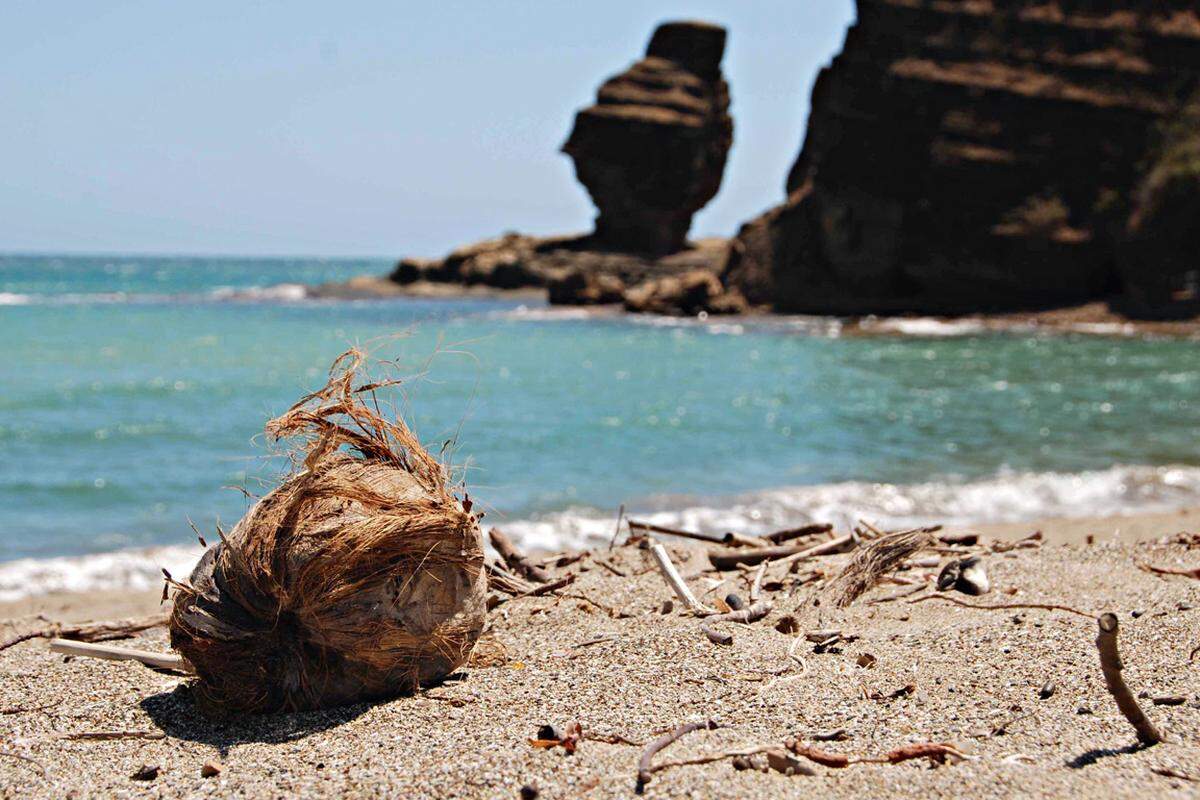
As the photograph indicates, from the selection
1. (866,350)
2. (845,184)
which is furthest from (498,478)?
(845,184)

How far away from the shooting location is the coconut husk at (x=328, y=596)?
405 centimetres

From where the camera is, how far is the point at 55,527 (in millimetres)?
9508

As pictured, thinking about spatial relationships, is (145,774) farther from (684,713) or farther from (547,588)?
(547,588)

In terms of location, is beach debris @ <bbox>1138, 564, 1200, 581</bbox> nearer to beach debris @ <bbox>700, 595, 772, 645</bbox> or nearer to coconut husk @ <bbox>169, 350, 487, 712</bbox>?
beach debris @ <bbox>700, 595, 772, 645</bbox>

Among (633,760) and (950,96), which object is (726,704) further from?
(950,96)

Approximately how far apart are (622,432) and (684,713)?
1065 cm

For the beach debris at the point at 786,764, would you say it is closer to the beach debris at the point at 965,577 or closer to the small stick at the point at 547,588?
the small stick at the point at 547,588

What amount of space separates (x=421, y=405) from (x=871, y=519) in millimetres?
8497

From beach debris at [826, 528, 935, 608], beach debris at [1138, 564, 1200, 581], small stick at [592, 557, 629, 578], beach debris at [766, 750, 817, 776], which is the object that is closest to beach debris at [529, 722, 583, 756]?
beach debris at [766, 750, 817, 776]

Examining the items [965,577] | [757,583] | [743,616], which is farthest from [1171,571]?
[743,616]

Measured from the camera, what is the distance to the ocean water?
981 centimetres

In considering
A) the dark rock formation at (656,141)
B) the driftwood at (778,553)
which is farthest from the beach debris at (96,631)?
the dark rock formation at (656,141)

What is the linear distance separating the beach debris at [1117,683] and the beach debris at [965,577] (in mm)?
2079

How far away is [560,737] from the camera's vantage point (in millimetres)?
3699
